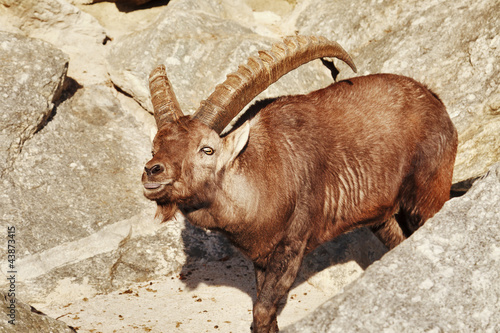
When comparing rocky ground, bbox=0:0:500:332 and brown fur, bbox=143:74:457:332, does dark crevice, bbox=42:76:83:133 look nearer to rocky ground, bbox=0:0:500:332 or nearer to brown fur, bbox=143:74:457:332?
rocky ground, bbox=0:0:500:332

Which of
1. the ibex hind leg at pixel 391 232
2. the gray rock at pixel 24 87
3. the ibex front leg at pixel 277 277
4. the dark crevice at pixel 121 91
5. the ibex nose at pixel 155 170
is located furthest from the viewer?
the dark crevice at pixel 121 91

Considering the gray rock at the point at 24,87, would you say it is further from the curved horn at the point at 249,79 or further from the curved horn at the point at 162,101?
the curved horn at the point at 249,79

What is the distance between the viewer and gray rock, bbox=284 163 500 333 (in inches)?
183

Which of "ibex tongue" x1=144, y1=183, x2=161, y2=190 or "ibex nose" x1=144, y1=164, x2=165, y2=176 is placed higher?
"ibex nose" x1=144, y1=164, x2=165, y2=176

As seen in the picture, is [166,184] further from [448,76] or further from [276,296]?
[448,76]

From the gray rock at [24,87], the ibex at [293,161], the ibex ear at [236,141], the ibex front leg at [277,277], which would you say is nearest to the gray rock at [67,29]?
the gray rock at [24,87]

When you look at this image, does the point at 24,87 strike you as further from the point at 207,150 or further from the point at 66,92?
the point at 207,150

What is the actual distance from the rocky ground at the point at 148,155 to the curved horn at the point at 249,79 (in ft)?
7.22

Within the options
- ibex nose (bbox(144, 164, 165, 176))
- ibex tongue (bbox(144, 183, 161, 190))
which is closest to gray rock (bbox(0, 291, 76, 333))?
ibex tongue (bbox(144, 183, 161, 190))

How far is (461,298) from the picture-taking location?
188 inches

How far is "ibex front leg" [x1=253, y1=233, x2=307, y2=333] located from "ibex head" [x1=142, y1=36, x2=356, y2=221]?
121 centimetres

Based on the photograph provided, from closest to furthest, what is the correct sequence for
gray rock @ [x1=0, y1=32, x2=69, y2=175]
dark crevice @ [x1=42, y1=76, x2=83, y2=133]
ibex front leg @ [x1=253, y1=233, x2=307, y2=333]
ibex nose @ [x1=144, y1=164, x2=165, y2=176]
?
ibex nose @ [x1=144, y1=164, x2=165, y2=176] → ibex front leg @ [x1=253, y1=233, x2=307, y2=333] → gray rock @ [x1=0, y1=32, x2=69, y2=175] → dark crevice @ [x1=42, y1=76, x2=83, y2=133]

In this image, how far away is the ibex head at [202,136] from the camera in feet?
18.1

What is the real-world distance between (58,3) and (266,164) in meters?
7.07
